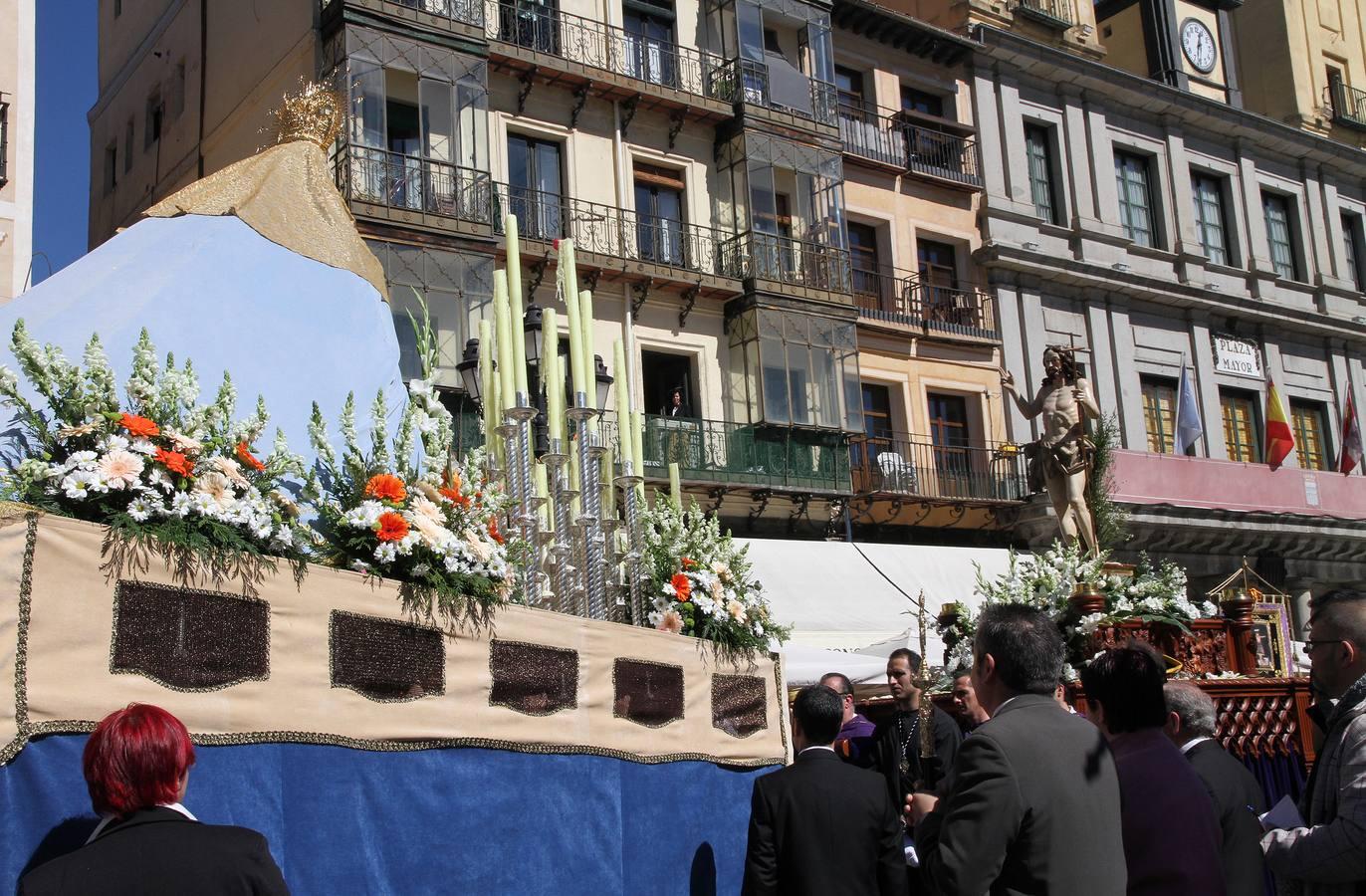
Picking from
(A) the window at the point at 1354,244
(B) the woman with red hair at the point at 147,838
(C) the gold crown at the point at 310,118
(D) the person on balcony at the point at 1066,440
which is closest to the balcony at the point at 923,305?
(D) the person on balcony at the point at 1066,440

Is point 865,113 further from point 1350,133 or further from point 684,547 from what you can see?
point 684,547

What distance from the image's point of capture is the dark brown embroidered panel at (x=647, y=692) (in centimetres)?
572

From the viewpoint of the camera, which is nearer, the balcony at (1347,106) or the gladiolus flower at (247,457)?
the gladiolus flower at (247,457)

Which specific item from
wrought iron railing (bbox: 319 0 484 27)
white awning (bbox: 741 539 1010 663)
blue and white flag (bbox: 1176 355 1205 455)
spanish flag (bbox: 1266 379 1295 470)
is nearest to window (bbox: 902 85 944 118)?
blue and white flag (bbox: 1176 355 1205 455)

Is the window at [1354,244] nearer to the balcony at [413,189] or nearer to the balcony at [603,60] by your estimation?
the balcony at [603,60]

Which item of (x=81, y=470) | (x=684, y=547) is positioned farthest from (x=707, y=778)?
(x=81, y=470)

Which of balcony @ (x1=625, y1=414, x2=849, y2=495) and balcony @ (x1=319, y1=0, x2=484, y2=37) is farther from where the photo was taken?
balcony @ (x1=625, y1=414, x2=849, y2=495)

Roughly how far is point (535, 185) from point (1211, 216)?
15692mm

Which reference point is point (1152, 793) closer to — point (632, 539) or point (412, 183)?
point (632, 539)

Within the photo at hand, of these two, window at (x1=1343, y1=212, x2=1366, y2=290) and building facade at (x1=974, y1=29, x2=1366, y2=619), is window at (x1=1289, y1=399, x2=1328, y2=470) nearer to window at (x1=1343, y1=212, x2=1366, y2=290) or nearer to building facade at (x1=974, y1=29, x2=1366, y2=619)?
building facade at (x1=974, y1=29, x2=1366, y2=619)

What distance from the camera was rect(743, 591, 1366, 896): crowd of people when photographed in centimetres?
356

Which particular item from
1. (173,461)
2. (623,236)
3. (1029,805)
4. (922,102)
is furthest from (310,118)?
(922,102)

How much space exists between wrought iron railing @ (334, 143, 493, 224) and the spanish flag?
15.2 meters

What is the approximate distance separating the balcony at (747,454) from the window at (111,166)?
12.7 m
